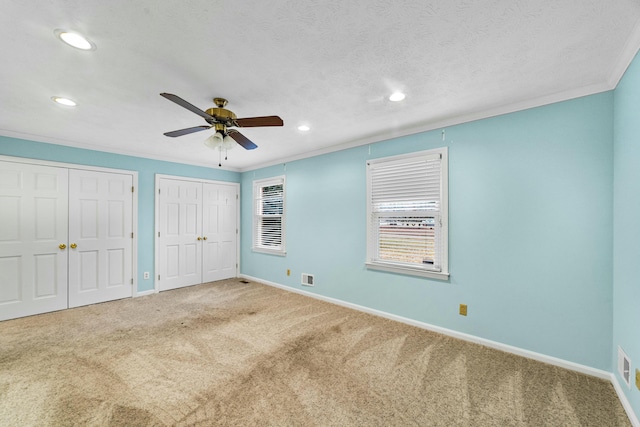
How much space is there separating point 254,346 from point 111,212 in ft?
10.9

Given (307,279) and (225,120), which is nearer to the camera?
(225,120)

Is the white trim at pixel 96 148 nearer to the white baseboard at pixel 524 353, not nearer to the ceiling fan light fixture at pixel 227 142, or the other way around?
the ceiling fan light fixture at pixel 227 142

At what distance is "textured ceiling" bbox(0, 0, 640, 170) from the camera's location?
4.71 ft

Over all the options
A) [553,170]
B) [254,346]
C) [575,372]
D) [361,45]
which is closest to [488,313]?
[575,372]

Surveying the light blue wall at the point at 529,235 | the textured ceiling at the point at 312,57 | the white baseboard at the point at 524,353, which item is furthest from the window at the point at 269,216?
the textured ceiling at the point at 312,57

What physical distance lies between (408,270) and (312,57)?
Result: 8.41 feet

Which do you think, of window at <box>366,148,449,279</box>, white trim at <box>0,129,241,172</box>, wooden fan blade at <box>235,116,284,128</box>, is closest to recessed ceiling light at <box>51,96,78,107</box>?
white trim at <box>0,129,241,172</box>

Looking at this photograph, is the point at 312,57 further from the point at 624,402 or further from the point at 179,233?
the point at 179,233

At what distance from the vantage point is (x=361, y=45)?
1721mm

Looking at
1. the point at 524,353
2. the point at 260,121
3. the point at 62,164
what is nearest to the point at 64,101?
the point at 62,164

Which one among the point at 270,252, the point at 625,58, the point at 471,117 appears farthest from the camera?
the point at 270,252

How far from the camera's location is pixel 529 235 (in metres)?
2.50

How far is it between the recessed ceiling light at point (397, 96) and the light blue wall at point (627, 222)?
146 cm

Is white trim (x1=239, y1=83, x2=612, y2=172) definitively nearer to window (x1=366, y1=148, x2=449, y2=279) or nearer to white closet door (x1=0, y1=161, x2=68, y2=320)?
window (x1=366, y1=148, x2=449, y2=279)
